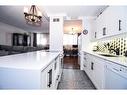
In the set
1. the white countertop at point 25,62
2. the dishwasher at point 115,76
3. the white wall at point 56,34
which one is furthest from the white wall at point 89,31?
the white countertop at point 25,62

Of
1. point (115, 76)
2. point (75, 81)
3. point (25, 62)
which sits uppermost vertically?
point (25, 62)

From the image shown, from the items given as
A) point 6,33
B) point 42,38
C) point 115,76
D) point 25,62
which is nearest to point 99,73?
point 115,76

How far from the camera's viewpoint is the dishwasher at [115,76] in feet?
5.76

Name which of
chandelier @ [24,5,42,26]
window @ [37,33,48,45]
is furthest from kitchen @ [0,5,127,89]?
window @ [37,33,48,45]

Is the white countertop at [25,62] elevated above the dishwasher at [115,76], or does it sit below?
above

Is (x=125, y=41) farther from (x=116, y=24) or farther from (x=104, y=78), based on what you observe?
(x=104, y=78)

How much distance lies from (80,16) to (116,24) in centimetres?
278

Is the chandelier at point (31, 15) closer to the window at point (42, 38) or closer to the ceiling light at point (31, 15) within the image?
the ceiling light at point (31, 15)

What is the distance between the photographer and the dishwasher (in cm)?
176

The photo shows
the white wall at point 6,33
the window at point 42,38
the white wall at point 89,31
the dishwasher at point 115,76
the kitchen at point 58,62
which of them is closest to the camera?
the kitchen at point 58,62

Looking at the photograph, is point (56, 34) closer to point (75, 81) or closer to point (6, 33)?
point (75, 81)

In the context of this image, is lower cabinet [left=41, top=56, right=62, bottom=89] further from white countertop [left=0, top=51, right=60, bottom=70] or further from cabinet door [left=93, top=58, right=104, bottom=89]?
cabinet door [left=93, top=58, right=104, bottom=89]

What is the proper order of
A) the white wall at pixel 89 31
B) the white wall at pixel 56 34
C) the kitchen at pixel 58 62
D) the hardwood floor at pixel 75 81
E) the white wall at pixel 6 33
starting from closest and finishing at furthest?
1. the kitchen at pixel 58 62
2. the hardwood floor at pixel 75 81
3. the white wall at pixel 56 34
4. the white wall at pixel 89 31
5. the white wall at pixel 6 33

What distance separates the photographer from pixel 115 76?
2.04 metres
